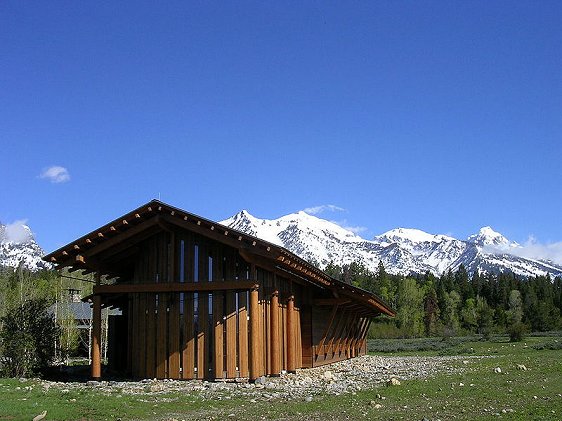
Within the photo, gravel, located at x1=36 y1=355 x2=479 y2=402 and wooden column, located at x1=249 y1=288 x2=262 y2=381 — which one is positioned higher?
wooden column, located at x1=249 y1=288 x2=262 y2=381

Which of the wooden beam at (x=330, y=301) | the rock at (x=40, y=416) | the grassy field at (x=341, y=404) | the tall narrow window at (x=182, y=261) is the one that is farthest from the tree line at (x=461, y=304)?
the rock at (x=40, y=416)

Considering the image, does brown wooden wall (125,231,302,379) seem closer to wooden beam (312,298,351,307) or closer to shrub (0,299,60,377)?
shrub (0,299,60,377)

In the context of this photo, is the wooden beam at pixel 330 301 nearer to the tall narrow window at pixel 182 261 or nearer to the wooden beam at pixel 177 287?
the wooden beam at pixel 177 287

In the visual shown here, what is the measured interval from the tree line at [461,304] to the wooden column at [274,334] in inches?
2237

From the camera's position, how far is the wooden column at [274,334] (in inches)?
851

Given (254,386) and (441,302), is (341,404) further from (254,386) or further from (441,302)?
(441,302)

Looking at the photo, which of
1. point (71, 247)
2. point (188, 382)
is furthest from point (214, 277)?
point (71, 247)

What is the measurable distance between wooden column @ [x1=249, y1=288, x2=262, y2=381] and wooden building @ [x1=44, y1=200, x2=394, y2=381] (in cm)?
3

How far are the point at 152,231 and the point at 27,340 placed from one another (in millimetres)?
5875

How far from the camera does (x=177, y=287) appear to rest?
21516 mm

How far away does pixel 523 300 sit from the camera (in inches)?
4446

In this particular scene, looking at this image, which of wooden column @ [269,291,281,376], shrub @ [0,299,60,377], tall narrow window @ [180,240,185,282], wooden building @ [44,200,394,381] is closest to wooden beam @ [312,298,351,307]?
wooden building @ [44,200,394,381]

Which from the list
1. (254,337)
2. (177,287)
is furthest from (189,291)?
(254,337)

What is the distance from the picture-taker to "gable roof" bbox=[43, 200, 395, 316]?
20.3 metres
